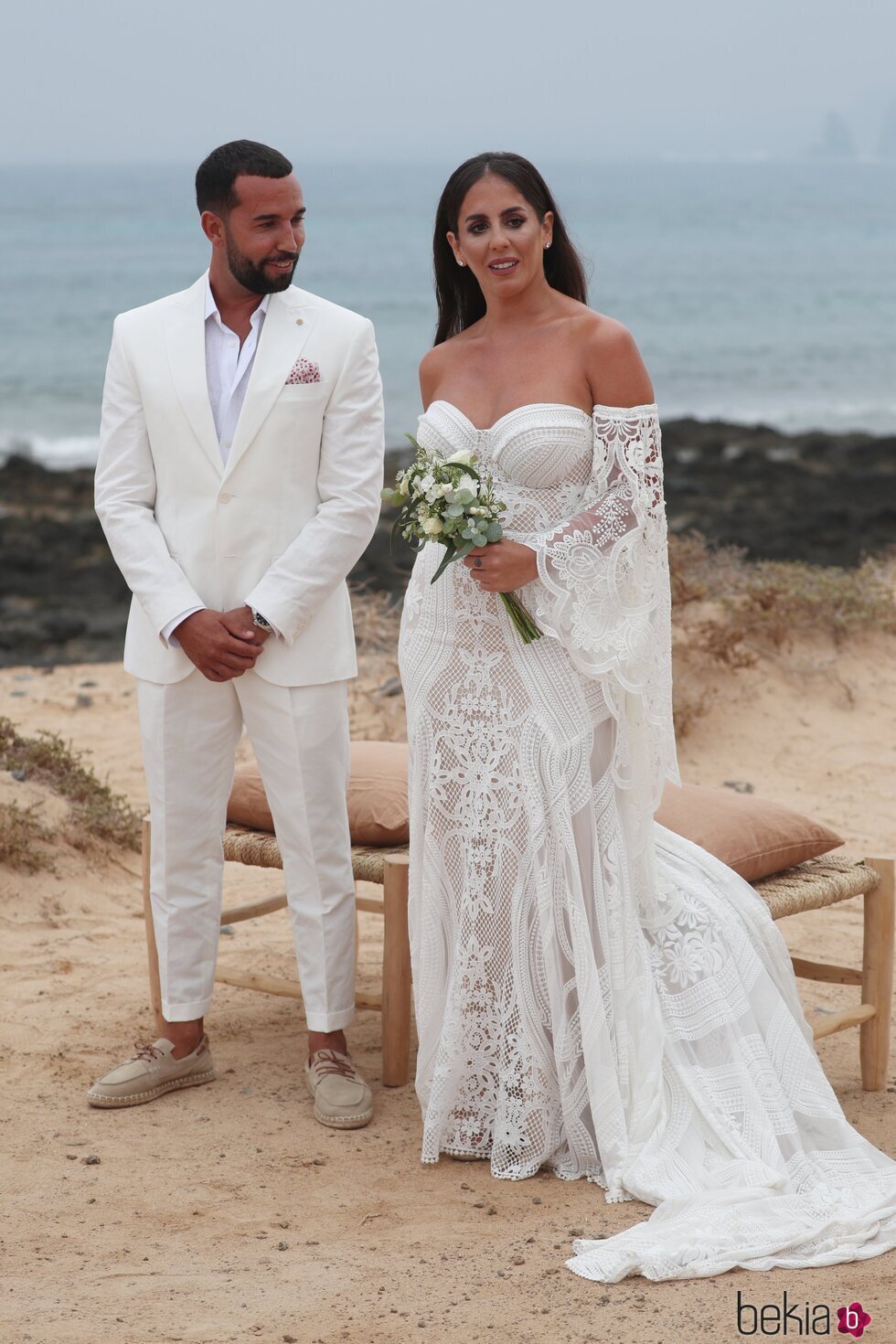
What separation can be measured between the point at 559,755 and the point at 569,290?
1178mm

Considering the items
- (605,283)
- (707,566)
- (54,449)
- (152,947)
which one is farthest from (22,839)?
(605,283)

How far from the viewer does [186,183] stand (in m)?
61.8

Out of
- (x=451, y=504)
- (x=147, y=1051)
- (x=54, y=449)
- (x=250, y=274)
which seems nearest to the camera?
(x=451, y=504)

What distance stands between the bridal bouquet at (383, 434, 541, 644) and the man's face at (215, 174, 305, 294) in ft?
2.38

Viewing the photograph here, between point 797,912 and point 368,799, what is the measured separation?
50.7 inches

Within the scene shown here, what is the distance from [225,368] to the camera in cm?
399

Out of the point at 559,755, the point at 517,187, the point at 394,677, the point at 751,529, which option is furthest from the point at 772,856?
the point at 751,529

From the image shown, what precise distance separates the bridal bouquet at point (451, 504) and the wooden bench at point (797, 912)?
3.52 ft

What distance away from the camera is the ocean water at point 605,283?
1123 inches

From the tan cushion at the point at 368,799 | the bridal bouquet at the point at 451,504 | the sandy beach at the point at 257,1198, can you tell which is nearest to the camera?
the sandy beach at the point at 257,1198

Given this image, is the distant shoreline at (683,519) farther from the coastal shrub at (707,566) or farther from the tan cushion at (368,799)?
the tan cushion at (368,799)

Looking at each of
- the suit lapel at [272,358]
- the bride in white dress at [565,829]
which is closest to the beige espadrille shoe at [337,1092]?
the bride in white dress at [565,829]

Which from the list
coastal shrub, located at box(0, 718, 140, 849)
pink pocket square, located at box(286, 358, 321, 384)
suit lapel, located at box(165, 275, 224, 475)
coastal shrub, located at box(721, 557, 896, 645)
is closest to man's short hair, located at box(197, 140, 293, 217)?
suit lapel, located at box(165, 275, 224, 475)

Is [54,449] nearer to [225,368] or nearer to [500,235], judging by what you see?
[225,368]
